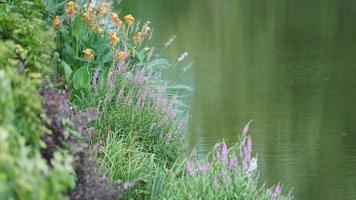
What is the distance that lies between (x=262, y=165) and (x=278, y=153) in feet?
1.89

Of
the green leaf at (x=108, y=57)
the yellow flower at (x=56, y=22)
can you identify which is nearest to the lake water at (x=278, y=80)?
the green leaf at (x=108, y=57)

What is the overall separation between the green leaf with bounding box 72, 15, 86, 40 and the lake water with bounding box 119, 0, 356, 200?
2.21 metres

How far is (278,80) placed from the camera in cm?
1327

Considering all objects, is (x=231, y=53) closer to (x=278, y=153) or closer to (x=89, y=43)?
(x=278, y=153)

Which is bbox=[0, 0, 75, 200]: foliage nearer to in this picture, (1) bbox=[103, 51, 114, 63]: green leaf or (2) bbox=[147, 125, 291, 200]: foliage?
(2) bbox=[147, 125, 291, 200]: foliage

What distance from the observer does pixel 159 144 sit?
19.9 feet

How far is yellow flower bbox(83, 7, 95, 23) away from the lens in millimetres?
6843

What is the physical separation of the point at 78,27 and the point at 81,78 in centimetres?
75

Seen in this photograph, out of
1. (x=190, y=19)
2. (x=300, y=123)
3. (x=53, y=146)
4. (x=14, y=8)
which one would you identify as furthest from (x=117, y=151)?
(x=190, y=19)

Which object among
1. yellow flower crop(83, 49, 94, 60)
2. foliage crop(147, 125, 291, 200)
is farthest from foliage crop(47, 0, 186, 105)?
foliage crop(147, 125, 291, 200)

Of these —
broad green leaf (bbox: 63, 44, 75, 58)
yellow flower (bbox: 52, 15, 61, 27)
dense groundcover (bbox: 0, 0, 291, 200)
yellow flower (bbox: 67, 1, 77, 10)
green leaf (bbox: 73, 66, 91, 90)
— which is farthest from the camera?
yellow flower (bbox: 67, 1, 77, 10)

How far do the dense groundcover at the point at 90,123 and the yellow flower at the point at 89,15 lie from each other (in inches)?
0.6

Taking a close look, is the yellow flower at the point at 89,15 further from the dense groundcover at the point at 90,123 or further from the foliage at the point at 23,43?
the foliage at the point at 23,43

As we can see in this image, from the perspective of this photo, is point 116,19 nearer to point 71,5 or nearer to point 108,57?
point 108,57
